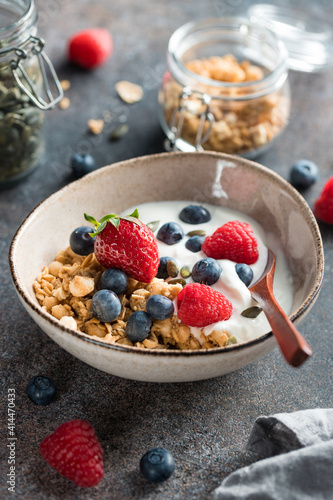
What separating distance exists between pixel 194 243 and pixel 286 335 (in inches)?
13.6

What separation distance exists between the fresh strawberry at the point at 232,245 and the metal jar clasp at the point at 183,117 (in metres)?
0.43

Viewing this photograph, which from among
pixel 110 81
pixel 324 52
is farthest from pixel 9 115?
pixel 324 52

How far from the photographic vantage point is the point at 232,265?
1.18m

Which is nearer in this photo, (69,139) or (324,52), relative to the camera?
(69,139)

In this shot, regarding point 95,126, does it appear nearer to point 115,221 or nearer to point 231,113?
point 231,113

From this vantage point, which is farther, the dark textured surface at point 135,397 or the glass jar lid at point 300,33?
the glass jar lid at point 300,33

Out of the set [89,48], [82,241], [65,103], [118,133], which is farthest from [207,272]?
[89,48]

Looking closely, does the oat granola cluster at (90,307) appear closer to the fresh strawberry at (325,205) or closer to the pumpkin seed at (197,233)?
the pumpkin seed at (197,233)

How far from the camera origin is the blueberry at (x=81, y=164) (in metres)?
1.61

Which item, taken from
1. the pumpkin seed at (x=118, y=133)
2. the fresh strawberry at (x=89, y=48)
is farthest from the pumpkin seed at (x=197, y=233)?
the fresh strawberry at (x=89, y=48)

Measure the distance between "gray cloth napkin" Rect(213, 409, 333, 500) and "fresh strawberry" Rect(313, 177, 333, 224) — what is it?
0.65 meters

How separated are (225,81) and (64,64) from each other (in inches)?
24.7

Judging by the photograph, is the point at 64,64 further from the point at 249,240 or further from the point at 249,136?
the point at 249,240

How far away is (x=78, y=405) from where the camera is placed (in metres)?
1.13
